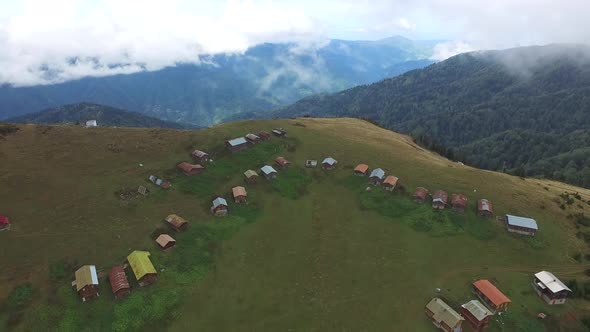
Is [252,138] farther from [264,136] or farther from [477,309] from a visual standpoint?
[477,309]

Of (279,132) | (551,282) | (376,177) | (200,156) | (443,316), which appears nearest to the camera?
(443,316)

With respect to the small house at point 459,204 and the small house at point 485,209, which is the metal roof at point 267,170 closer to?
the small house at point 459,204

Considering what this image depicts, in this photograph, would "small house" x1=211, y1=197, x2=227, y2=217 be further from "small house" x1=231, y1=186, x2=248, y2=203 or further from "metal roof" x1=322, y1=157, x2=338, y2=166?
"metal roof" x1=322, y1=157, x2=338, y2=166

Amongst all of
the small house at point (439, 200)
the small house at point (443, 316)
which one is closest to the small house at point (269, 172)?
the small house at point (439, 200)

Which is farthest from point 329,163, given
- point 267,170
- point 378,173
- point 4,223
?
point 4,223

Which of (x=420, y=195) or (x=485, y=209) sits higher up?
(x=485, y=209)
